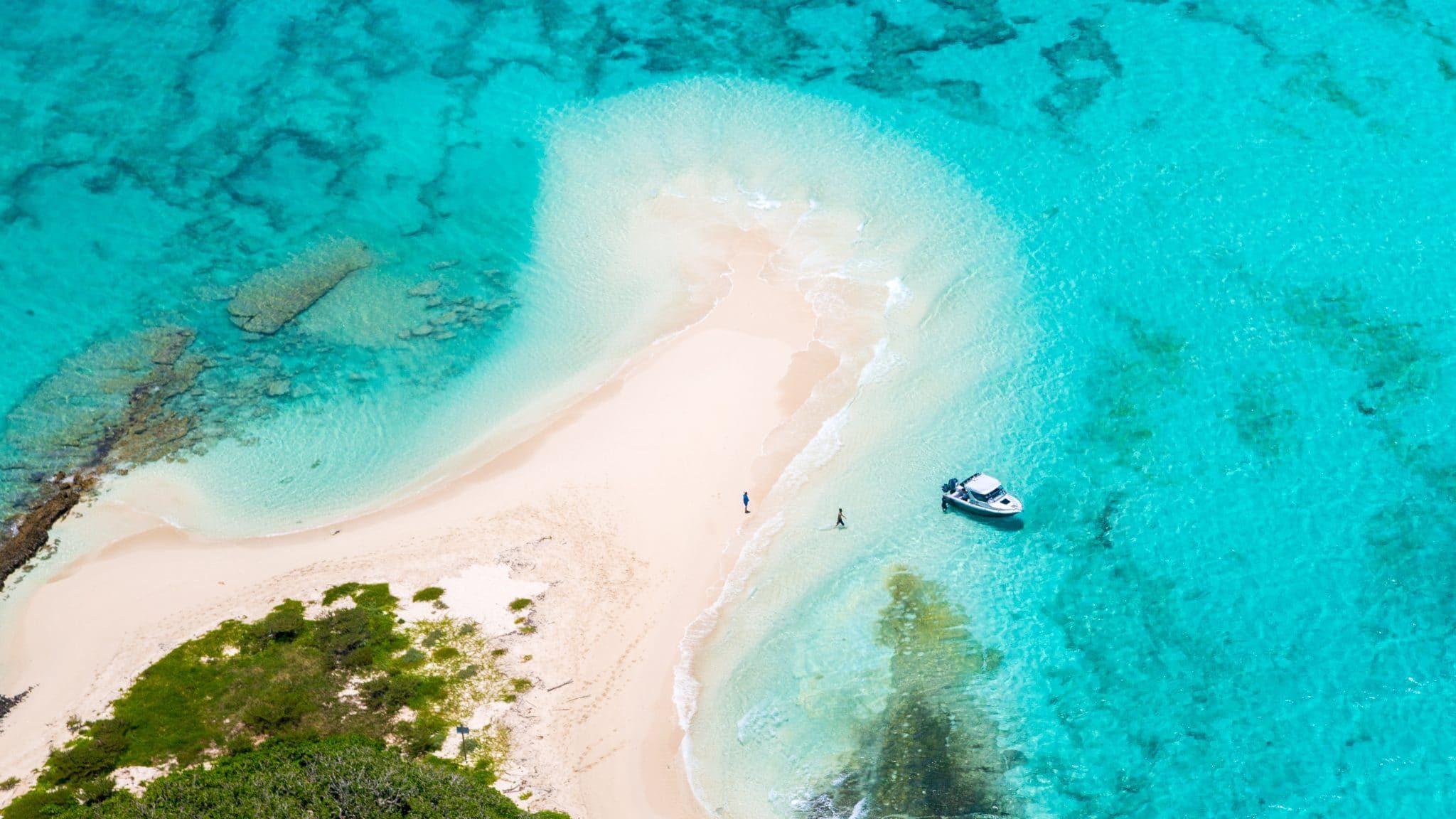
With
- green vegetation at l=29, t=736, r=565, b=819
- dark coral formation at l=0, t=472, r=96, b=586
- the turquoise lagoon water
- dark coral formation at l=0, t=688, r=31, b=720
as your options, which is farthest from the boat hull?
dark coral formation at l=0, t=472, r=96, b=586

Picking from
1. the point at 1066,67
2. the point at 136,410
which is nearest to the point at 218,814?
the point at 136,410

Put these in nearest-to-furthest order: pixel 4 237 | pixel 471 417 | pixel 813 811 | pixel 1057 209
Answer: pixel 813 811, pixel 471 417, pixel 1057 209, pixel 4 237

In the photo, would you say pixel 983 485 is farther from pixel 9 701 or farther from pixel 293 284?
pixel 293 284

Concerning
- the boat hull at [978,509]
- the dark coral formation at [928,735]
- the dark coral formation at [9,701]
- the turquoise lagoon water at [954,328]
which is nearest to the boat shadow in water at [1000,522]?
the boat hull at [978,509]

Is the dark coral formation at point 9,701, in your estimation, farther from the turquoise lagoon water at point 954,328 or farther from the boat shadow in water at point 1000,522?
the boat shadow in water at point 1000,522

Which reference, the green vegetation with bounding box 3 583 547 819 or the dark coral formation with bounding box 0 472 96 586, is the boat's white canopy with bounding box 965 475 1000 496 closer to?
the green vegetation with bounding box 3 583 547 819

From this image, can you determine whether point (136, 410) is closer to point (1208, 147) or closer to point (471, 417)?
point (471, 417)

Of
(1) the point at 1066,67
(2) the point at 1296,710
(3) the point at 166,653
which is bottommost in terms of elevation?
(2) the point at 1296,710
